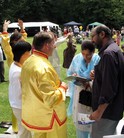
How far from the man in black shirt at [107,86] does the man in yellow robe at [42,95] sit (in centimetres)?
39

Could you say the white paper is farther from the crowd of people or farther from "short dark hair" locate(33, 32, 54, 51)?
"short dark hair" locate(33, 32, 54, 51)

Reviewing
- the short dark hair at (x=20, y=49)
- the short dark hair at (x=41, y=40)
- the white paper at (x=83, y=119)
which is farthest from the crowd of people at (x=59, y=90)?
the short dark hair at (x=20, y=49)

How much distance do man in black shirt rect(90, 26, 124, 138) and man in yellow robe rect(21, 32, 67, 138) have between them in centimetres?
39

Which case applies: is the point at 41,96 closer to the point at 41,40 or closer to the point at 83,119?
the point at 41,40

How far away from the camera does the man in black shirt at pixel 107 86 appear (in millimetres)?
3660

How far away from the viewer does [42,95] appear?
378cm

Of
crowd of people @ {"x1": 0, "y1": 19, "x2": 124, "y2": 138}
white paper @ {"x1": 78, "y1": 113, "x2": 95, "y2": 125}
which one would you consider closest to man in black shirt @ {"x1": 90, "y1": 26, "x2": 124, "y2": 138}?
crowd of people @ {"x1": 0, "y1": 19, "x2": 124, "y2": 138}

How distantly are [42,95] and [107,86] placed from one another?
70 cm

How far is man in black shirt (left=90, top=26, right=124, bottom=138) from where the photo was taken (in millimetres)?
3660

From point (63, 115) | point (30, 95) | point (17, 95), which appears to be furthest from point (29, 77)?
point (17, 95)

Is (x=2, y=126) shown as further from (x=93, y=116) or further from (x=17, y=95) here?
(x=93, y=116)

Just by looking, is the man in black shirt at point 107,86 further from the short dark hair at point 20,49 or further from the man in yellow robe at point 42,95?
the short dark hair at point 20,49

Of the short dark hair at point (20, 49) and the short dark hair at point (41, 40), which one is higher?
the short dark hair at point (41, 40)

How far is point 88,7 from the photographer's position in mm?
61906
